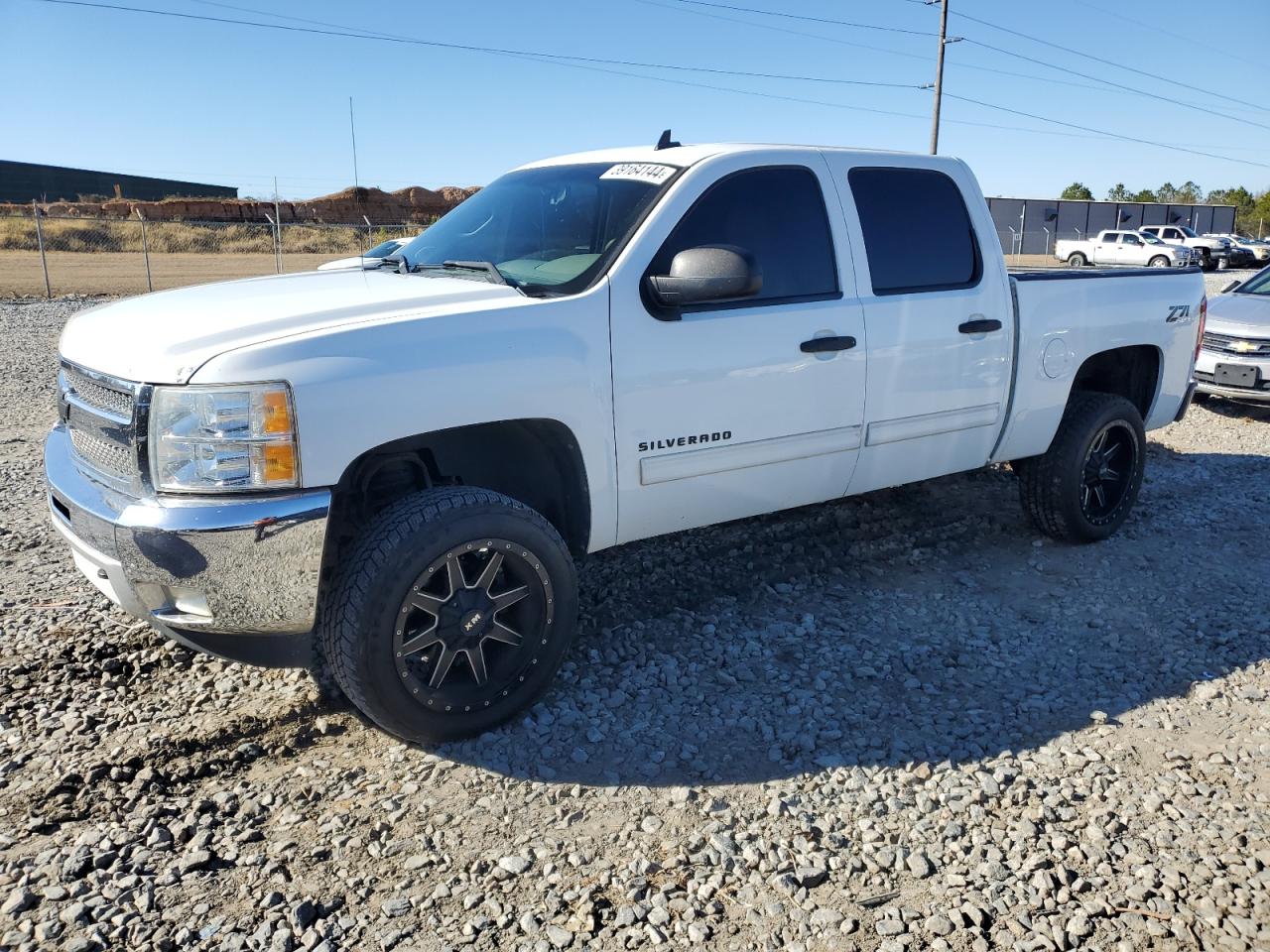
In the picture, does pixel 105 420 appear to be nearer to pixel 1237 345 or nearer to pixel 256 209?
pixel 1237 345

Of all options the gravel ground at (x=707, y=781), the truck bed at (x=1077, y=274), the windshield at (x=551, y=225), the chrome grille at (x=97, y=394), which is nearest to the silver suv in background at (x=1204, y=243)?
the truck bed at (x=1077, y=274)

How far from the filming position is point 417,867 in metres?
2.81

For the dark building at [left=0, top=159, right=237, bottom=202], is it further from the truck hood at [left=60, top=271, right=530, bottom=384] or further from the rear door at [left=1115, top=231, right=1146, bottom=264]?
the truck hood at [left=60, top=271, right=530, bottom=384]

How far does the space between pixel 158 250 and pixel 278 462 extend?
40.2 meters

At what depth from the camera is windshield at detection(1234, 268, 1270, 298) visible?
10258 millimetres

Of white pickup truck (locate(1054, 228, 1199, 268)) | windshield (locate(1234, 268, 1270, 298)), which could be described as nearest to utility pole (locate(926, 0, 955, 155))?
white pickup truck (locate(1054, 228, 1199, 268))

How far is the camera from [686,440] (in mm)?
3785

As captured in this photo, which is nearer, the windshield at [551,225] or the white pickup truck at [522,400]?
the white pickup truck at [522,400]

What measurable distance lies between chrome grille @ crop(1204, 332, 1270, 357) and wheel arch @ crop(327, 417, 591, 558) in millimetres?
7993

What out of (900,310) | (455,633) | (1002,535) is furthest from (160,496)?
(1002,535)

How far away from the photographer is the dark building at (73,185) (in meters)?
59.1

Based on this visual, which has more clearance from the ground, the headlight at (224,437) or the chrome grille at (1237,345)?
the headlight at (224,437)

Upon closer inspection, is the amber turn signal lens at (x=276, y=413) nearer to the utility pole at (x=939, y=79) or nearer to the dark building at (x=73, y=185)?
the utility pole at (x=939, y=79)

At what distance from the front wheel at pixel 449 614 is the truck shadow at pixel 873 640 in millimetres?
207
